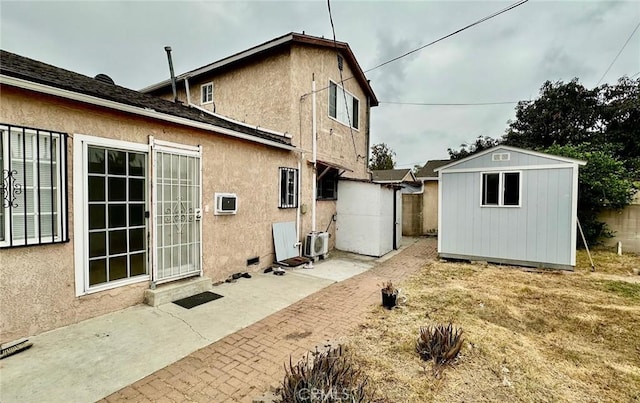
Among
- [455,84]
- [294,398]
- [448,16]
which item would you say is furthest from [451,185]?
[294,398]

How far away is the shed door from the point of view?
15.3ft

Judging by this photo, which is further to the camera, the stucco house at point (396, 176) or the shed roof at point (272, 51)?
the stucco house at point (396, 176)

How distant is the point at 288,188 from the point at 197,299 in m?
3.93

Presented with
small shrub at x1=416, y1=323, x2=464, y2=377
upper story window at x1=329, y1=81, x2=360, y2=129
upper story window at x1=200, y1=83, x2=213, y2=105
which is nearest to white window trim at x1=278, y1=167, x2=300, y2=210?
upper story window at x1=329, y1=81, x2=360, y2=129

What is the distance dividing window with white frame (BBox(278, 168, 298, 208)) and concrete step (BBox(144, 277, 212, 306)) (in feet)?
9.83

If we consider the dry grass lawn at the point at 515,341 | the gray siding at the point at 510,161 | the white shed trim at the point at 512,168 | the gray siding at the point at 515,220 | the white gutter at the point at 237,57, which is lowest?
the dry grass lawn at the point at 515,341

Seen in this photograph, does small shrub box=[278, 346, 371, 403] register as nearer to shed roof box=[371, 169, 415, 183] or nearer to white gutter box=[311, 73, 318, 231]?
white gutter box=[311, 73, 318, 231]

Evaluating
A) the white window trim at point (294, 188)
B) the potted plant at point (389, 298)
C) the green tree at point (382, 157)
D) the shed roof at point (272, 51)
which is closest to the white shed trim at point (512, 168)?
the white window trim at point (294, 188)

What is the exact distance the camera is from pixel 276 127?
8414mm

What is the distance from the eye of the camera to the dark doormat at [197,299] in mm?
4513

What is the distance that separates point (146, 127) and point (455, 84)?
43.8 ft

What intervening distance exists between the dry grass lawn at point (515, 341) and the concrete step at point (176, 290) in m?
3.02

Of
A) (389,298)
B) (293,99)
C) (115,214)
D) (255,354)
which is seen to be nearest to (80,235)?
(115,214)

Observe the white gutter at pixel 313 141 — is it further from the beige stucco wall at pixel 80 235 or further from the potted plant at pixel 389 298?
the potted plant at pixel 389 298
